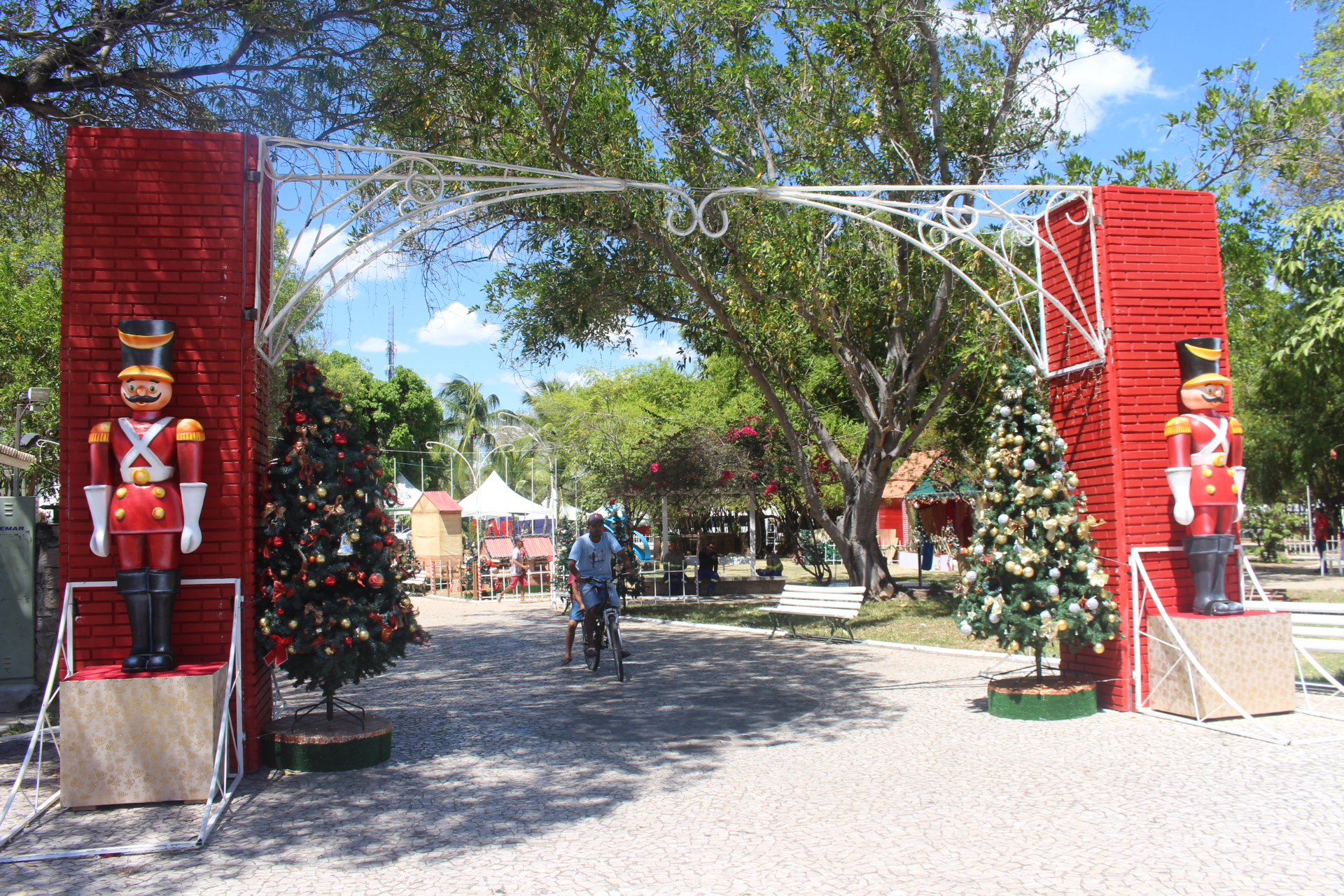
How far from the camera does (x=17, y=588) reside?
9000 mm

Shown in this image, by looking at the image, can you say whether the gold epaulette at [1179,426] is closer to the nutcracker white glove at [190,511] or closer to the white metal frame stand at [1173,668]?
the white metal frame stand at [1173,668]

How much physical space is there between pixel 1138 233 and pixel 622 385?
1416 inches

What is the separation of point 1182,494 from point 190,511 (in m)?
7.16

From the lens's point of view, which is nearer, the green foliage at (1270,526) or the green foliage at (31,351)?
the green foliage at (31,351)

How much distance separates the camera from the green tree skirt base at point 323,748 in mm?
6297

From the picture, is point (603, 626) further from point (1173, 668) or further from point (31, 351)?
point (31, 351)

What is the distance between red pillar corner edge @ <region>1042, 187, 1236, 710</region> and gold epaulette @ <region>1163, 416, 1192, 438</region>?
0.29 meters

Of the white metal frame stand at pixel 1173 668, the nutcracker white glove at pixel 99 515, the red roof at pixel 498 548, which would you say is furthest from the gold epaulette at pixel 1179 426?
the red roof at pixel 498 548

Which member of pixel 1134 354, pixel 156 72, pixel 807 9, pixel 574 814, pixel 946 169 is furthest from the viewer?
pixel 946 169

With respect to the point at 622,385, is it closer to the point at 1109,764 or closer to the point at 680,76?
the point at 680,76

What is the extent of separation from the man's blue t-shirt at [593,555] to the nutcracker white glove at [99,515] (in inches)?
187

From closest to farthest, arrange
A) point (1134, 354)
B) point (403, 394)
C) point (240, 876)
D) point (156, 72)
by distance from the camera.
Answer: point (240, 876) → point (1134, 354) → point (156, 72) → point (403, 394)

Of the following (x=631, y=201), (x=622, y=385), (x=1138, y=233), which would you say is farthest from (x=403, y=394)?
(x=1138, y=233)

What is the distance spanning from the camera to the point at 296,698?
9.28 meters
